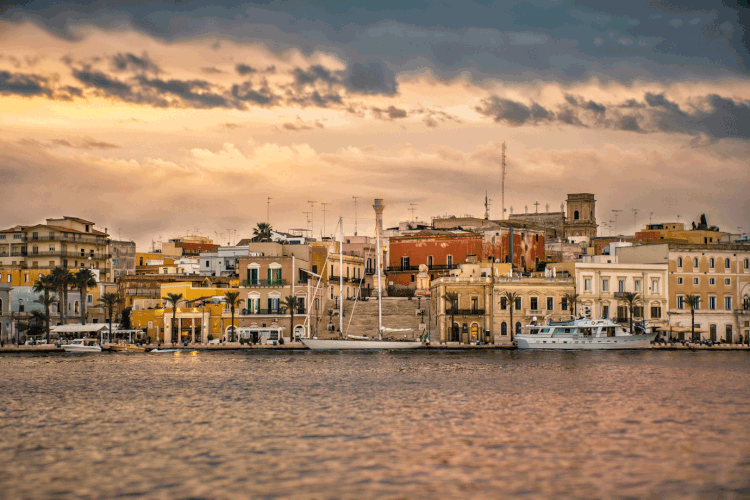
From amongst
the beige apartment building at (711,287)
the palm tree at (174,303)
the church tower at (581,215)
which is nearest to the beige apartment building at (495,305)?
the beige apartment building at (711,287)

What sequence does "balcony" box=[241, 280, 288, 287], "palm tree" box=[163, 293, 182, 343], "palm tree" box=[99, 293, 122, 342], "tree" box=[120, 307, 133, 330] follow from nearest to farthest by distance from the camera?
"palm tree" box=[163, 293, 182, 343]
"palm tree" box=[99, 293, 122, 342]
"balcony" box=[241, 280, 288, 287]
"tree" box=[120, 307, 133, 330]

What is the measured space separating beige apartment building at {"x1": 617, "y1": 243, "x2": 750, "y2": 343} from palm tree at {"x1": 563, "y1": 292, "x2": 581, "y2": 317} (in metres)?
9.75

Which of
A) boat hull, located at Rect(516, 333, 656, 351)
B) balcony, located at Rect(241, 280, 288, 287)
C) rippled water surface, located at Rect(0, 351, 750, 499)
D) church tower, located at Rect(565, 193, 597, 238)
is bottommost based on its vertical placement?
rippled water surface, located at Rect(0, 351, 750, 499)

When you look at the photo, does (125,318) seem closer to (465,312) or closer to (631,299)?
(465,312)

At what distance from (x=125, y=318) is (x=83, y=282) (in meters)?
8.22

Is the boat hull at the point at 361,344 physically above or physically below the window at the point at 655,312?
below

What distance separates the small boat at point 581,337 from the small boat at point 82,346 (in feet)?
127

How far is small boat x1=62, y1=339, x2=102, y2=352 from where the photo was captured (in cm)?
8381

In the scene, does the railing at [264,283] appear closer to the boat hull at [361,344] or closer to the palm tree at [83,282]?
the boat hull at [361,344]

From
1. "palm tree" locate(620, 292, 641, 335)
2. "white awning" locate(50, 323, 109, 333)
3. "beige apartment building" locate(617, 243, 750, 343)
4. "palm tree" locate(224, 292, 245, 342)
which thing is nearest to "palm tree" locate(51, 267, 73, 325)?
"white awning" locate(50, 323, 109, 333)

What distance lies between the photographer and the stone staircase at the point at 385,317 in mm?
86938

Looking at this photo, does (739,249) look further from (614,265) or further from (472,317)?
(472,317)

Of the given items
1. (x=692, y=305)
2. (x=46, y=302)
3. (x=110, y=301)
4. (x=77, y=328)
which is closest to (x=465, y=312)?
(x=692, y=305)

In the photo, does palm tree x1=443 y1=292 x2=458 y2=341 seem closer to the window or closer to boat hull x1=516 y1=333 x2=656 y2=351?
boat hull x1=516 y1=333 x2=656 y2=351
